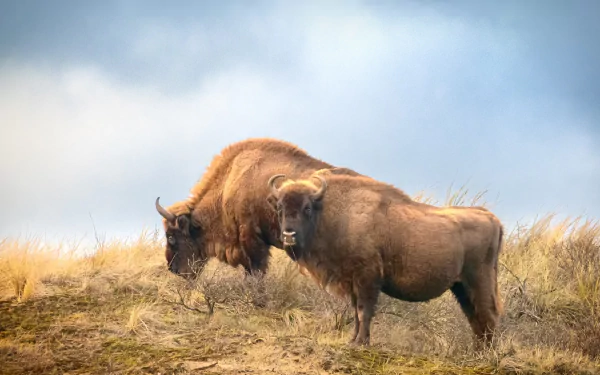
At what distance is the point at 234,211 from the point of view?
12703 mm

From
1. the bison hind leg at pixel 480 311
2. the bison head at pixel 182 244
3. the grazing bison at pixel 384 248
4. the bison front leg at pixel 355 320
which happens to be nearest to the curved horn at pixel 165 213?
the bison head at pixel 182 244

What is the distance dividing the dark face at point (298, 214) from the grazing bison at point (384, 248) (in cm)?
→ 1

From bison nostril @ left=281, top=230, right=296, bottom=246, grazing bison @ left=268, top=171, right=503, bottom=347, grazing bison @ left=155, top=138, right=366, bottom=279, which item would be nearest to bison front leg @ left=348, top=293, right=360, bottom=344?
grazing bison @ left=268, top=171, right=503, bottom=347

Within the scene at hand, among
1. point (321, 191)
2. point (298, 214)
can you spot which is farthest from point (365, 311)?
point (321, 191)

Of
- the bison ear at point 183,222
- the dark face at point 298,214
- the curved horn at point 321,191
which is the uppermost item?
the curved horn at point 321,191

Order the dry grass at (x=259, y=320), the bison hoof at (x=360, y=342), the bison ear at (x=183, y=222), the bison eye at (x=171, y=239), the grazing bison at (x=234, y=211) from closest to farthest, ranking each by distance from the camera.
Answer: the dry grass at (x=259, y=320)
the bison hoof at (x=360, y=342)
the grazing bison at (x=234, y=211)
the bison ear at (x=183, y=222)
the bison eye at (x=171, y=239)

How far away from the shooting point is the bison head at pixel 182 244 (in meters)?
13.4

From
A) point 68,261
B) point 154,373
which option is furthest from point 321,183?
point 68,261

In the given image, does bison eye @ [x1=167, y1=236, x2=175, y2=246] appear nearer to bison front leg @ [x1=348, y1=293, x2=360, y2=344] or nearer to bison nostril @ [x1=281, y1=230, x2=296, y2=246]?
bison nostril @ [x1=281, y1=230, x2=296, y2=246]

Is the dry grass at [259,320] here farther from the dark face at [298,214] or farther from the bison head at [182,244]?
the dark face at [298,214]

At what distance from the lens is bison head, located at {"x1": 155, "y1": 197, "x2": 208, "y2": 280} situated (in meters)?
13.4

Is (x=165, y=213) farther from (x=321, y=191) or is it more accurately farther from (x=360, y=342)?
(x=360, y=342)

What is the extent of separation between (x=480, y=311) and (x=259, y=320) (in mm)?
2928

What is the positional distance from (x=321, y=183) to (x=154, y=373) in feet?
10.5
